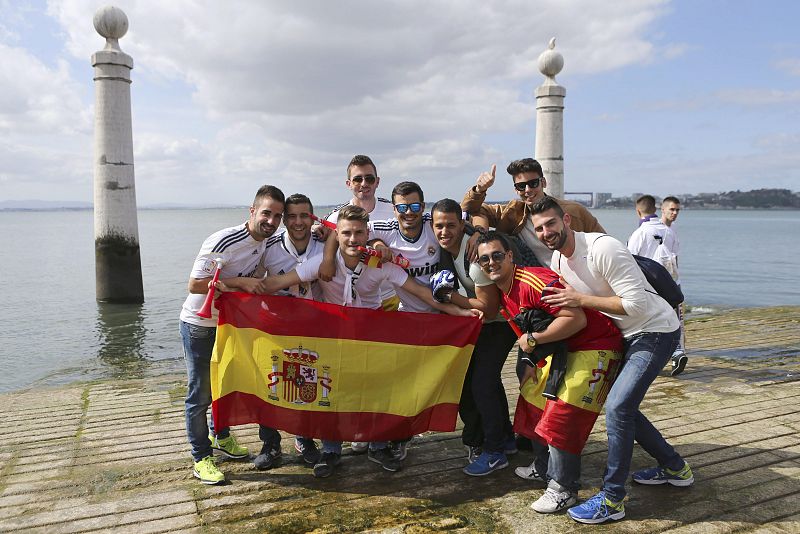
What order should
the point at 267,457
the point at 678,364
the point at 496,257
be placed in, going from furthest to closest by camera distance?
the point at 678,364
the point at 267,457
the point at 496,257

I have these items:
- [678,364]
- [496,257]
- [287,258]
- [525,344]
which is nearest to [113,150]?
[287,258]

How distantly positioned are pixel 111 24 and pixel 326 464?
16.7 metres

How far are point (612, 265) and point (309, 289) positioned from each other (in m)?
2.55

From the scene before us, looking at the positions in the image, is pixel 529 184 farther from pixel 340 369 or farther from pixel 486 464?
pixel 486 464

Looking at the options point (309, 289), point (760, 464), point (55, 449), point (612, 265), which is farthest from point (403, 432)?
point (55, 449)

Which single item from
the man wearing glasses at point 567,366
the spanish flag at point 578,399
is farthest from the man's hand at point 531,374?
the spanish flag at point 578,399

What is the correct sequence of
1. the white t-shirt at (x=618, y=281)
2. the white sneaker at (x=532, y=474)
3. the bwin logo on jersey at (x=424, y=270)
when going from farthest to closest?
the bwin logo on jersey at (x=424, y=270)
the white sneaker at (x=532, y=474)
the white t-shirt at (x=618, y=281)

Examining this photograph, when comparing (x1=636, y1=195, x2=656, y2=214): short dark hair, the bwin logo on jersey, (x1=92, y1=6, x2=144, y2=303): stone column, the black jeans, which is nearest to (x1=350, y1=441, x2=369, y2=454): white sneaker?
the black jeans

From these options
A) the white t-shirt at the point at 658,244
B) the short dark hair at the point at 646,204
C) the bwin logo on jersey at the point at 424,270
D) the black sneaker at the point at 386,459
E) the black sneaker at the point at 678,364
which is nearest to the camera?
the black sneaker at the point at 386,459

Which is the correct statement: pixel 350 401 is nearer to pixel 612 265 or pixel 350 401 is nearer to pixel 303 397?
pixel 303 397

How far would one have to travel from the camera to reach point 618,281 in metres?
3.93

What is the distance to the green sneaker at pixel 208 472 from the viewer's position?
15.4 ft

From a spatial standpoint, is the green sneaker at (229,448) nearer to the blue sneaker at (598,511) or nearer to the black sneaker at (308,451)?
the black sneaker at (308,451)

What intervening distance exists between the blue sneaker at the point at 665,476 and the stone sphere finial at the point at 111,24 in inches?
706
